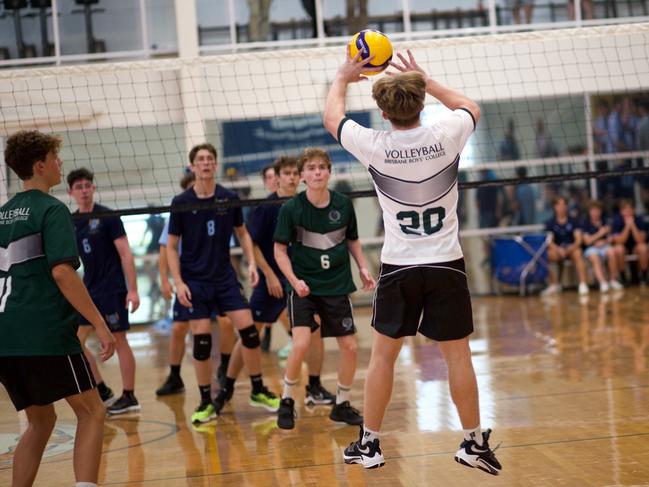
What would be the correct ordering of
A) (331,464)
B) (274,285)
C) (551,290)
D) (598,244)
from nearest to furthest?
(331,464), (274,285), (598,244), (551,290)

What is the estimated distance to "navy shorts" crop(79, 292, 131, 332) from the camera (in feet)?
23.0

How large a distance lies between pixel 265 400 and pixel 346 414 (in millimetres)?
868

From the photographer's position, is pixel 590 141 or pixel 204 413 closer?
pixel 204 413

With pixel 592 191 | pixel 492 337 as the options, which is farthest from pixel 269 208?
pixel 592 191

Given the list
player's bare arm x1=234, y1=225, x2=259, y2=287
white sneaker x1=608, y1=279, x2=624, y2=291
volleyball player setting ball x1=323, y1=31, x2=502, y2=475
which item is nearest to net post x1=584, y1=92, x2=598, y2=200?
white sneaker x1=608, y1=279, x2=624, y2=291

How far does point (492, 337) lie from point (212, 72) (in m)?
5.83

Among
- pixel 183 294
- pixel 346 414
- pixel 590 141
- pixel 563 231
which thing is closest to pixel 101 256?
pixel 183 294

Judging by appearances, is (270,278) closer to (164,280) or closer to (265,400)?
(265,400)

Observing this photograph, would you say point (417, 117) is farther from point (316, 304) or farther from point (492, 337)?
point (492, 337)

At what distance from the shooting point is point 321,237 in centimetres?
611

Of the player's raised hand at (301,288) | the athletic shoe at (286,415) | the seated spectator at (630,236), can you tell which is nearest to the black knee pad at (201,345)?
the athletic shoe at (286,415)

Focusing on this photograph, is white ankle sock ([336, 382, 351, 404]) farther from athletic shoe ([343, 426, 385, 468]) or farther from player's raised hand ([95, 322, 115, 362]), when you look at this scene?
player's raised hand ([95, 322, 115, 362])

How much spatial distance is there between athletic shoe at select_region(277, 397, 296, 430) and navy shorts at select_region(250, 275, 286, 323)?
1.21 meters

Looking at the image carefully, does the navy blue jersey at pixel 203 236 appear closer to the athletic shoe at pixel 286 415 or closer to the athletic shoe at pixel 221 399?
the athletic shoe at pixel 221 399
